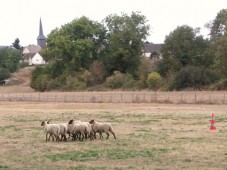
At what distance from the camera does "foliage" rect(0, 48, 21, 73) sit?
145 m

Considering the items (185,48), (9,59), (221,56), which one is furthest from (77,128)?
(9,59)

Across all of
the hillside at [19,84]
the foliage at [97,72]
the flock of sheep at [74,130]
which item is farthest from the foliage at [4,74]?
the flock of sheep at [74,130]

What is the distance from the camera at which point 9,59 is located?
5753 inches

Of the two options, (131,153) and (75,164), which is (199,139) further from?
(75,164)

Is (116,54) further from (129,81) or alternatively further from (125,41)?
(129,81)

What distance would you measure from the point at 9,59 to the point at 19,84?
756 inches

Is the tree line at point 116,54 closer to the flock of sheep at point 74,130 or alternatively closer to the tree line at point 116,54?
the tree line at point 116,54

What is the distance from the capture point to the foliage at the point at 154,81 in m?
92.2

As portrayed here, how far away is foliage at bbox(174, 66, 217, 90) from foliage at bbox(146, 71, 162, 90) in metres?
4.26

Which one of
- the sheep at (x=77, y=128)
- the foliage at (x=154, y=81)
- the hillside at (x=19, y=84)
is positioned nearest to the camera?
the sheep at (x=77, y=128)

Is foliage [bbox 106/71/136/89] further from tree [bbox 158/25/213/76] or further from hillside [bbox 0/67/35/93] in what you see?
hillside [bbox 0/67/35/93]

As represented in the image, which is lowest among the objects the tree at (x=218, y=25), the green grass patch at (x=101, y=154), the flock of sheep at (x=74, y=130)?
the green grass patch at (x=101, y=154)

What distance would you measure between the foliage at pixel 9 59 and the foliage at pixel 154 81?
6235 cm

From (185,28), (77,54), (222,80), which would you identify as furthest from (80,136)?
(77,54)
